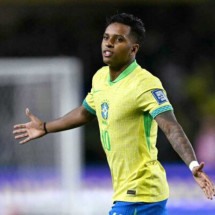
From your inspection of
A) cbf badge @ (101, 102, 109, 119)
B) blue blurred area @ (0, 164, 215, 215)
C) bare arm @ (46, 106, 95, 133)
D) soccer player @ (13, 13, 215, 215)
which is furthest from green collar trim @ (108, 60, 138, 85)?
blue blurred area @ (0, 164, 215, 215)

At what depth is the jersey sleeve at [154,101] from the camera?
595 cm

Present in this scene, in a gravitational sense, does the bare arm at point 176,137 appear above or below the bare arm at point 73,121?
below

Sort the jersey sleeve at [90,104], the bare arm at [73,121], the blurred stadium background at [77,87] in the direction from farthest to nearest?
the blurred stadium background at [77,87], the bare arm at [73,121], the jersey sleeve at [90,104]

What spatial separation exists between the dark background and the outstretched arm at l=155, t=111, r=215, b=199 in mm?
9074

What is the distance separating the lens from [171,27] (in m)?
17.0

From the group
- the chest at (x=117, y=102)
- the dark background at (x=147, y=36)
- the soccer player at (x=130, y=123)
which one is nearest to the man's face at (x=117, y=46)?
the soccer player at (x=130, y=123)

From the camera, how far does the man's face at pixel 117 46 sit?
6.16 metres

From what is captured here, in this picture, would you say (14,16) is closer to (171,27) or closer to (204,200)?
(171,27)

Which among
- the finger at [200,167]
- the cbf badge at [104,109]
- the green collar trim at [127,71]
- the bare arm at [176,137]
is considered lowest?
the finger at [200,167]

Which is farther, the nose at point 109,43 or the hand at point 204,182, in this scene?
the nose at point 109,43

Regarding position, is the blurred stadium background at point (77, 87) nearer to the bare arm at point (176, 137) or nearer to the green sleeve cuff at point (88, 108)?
the green sleeve cuff at point (88, 108)

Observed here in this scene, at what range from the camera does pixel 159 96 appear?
5.98m

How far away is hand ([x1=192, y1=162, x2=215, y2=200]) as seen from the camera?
5477 millimetres

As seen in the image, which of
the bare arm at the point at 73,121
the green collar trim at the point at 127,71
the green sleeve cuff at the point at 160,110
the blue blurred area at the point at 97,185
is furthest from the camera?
the blue blurred area at the point at 97,185
